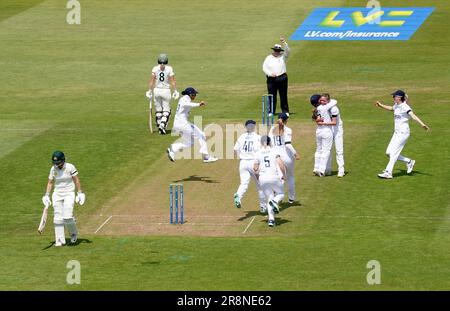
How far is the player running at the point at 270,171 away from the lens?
31.7 m

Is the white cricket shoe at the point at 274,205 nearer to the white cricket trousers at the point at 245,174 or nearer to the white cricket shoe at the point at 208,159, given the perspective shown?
the white cricket trousers at the point at 245,174

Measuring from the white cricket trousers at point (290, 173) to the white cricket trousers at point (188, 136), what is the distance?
12.7ft

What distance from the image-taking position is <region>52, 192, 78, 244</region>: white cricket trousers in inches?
1209

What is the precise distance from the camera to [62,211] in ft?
101

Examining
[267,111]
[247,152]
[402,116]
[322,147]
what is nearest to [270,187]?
[247,152]

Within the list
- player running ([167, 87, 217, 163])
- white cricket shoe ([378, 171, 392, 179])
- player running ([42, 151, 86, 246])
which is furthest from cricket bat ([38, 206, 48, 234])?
white cricket shoe ([378, 171, 392, 179])

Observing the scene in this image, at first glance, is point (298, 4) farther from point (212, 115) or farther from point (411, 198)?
point (411, 198)

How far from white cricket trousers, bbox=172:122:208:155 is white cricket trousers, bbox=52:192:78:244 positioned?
21.6 feet

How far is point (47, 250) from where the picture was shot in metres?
30.8

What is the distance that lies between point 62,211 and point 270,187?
520 centimetres

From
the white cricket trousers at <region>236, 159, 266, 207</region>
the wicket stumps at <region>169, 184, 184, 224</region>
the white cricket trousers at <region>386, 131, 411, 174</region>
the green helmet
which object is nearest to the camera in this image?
the green helmet

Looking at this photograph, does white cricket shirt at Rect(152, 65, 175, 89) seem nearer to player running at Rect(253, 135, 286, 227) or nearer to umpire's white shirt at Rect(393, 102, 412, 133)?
umpire's white shirt at Rect(393, 102, 412, 133)
